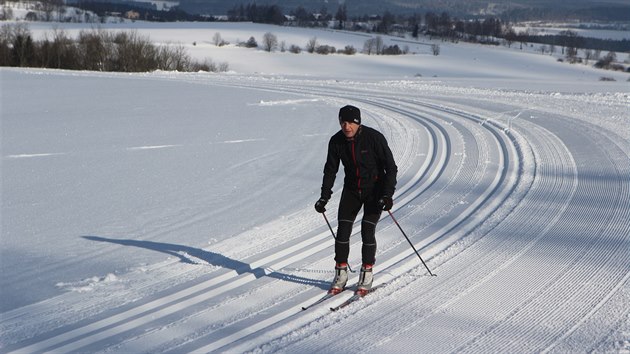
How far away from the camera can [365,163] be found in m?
6.21

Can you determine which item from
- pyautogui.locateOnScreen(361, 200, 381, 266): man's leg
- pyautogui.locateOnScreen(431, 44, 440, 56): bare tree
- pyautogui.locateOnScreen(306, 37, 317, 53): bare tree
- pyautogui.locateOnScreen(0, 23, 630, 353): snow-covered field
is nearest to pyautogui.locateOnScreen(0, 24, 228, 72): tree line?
pyautogui.locateOnScreen(306, 37, 317, 53): bare tree

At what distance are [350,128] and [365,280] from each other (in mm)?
1414

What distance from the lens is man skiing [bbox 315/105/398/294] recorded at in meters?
6.16

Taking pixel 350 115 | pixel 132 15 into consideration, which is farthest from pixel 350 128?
pixel 132 15

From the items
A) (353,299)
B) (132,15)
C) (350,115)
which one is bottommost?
(353,299)

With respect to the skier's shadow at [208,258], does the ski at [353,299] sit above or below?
above

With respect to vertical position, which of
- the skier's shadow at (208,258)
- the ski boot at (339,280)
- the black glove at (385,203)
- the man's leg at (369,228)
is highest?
the black glove at (385,203)

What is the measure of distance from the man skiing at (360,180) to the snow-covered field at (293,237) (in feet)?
1.22

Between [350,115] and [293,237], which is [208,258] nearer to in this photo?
[293,237]

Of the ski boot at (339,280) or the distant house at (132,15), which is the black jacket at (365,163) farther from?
the distant house at (132,15)

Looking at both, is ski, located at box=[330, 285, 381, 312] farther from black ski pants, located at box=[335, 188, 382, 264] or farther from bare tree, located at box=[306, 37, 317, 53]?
bare tree, located at box=[306, 37, 317, 53]

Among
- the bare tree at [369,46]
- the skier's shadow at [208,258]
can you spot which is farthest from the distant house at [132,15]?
the skier's shadow at [208,258]

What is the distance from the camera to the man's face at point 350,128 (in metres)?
6.00

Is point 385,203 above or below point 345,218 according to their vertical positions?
above
